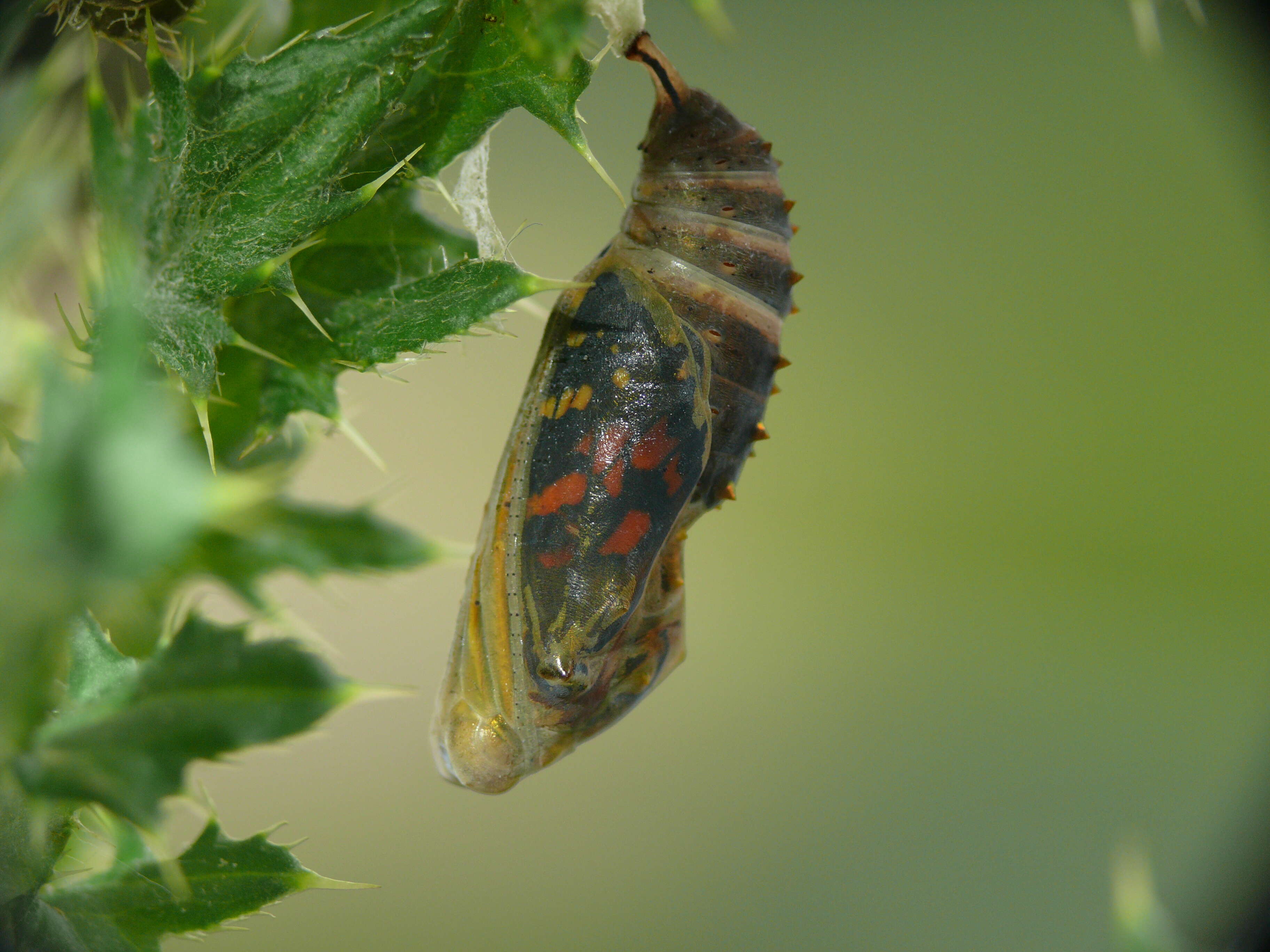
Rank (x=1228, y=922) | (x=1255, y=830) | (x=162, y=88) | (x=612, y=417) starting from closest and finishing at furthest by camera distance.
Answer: (x=162, y=88) < (x=612, y=417) < (x=1228, y=922) < (x=1255, y=830)

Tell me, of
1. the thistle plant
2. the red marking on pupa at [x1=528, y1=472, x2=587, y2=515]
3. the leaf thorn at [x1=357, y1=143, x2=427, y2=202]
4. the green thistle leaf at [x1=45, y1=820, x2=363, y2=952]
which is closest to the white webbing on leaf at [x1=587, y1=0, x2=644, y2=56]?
the thistle plant

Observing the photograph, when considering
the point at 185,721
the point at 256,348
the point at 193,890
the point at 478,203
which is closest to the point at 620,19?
the point at 478,203

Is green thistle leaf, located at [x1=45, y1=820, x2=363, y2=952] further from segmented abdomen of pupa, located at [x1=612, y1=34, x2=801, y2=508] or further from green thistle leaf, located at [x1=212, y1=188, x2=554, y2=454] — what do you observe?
segmented abdomen of pupa, located at [x1=612, y1=34, x2=801, y2=508]

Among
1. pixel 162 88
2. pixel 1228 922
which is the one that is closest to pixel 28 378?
pixel 162 88

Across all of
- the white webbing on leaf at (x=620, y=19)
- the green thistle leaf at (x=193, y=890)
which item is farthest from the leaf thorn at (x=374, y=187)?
the green thistle leaf at (x=193, y=890)

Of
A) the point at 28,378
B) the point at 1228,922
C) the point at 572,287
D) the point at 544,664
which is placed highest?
the point at 572,287

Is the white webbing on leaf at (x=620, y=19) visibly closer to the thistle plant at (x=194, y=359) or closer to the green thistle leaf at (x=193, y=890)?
the thistle plant at (x=194, y=359)

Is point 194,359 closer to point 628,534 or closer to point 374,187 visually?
point 374,187

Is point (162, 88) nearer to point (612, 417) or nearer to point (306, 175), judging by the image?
point (306, 175)
